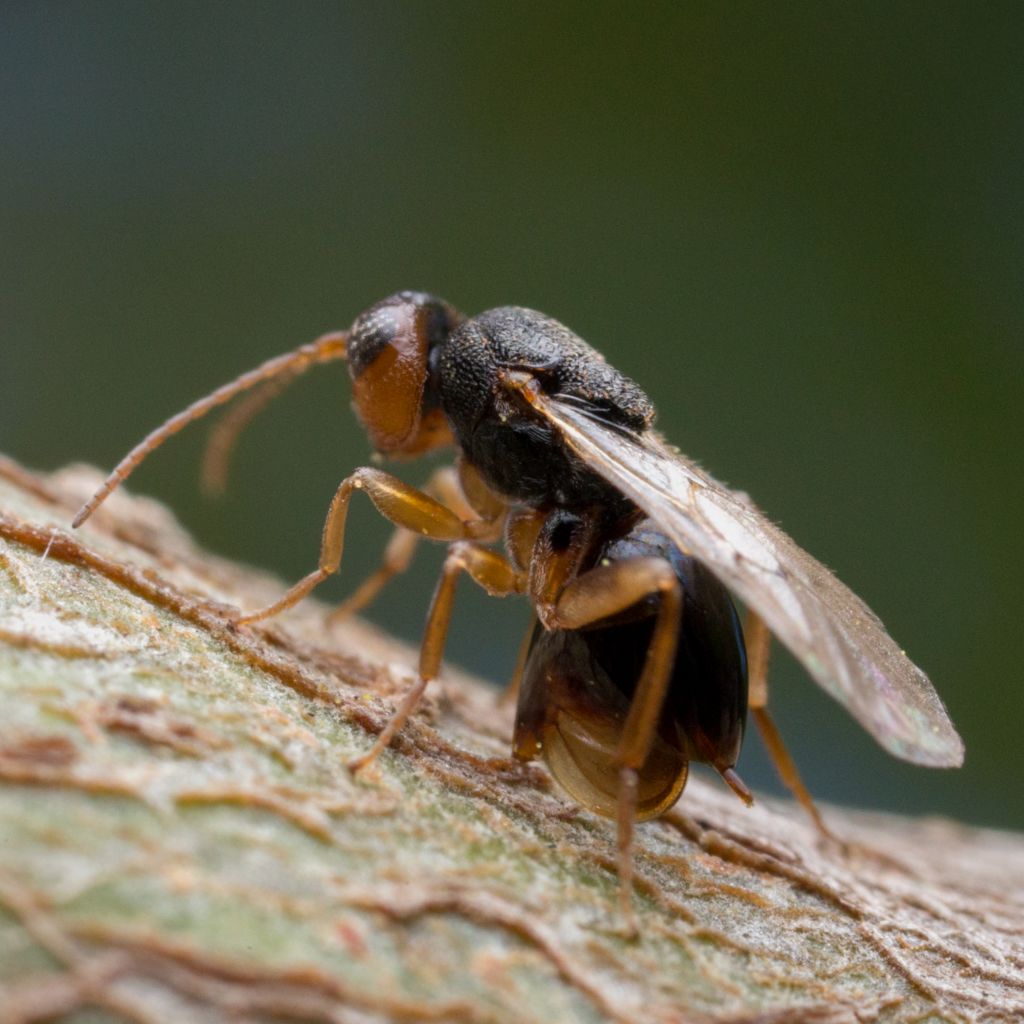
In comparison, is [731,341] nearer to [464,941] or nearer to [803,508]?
[803,508]

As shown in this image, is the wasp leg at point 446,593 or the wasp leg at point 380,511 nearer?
the wasp leg at point 446,593

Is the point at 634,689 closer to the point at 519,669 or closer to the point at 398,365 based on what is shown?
the point at 519,669

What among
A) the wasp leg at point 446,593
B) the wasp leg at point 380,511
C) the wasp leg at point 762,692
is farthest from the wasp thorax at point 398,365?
the wasp leg at point 762,692

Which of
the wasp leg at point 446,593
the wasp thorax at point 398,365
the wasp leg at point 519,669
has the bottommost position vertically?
the wasp leg at point 519,669

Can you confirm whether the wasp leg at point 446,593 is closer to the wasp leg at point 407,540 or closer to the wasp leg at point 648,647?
the wasp leg at point 648,647

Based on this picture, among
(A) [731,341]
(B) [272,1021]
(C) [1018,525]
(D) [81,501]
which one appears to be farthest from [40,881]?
(A) [731,341]
